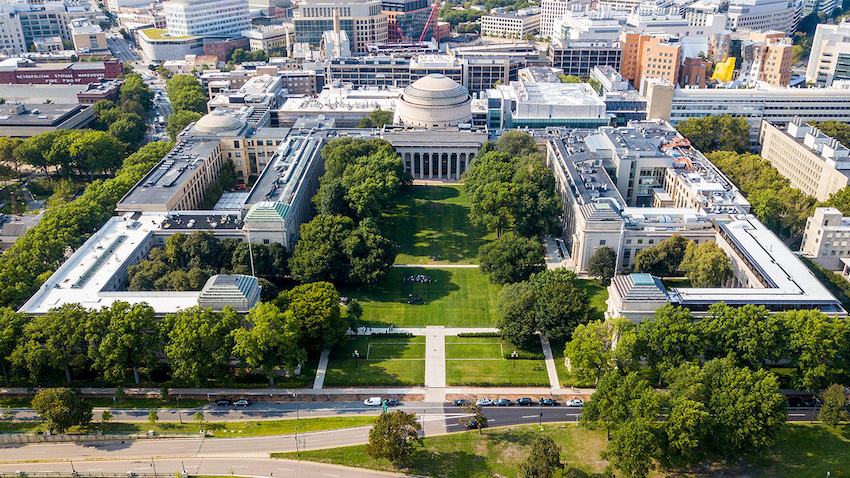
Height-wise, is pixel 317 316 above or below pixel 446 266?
above

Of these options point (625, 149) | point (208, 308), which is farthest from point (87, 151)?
point (625, 149)

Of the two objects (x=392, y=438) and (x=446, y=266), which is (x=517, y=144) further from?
(x=392, y=438)

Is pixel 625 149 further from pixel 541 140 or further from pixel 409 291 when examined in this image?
pixel 409 291

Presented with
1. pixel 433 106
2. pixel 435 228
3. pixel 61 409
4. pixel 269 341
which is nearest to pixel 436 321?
pixel 269 341

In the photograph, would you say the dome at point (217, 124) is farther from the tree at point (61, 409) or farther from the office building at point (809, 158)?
the office building at point (809, 158)

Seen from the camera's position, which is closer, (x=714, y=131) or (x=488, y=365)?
(x=488, y=365)

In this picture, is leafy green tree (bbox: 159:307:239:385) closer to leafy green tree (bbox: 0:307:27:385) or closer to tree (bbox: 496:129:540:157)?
leafy green tree (bbox: 0:307:27:385)

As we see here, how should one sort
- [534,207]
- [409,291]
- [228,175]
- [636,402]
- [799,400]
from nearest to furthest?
[636,402] → [799,400] → [409,291] → [534,207] → [228,175]
